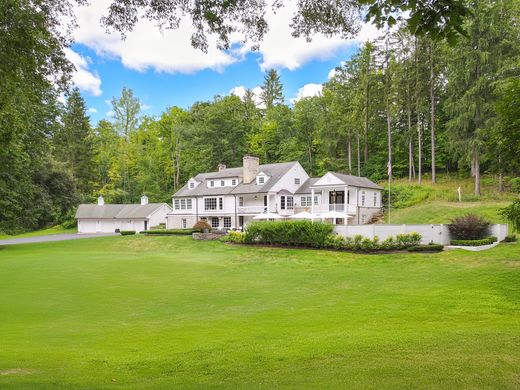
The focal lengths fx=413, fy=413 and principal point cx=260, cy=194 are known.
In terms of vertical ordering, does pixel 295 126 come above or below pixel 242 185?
above

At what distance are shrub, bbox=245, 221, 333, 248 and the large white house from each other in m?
6.35

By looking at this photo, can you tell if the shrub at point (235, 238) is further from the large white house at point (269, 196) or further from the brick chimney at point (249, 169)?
the brick chimney at point (249, 169)

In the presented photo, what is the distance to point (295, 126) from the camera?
59.0 meters

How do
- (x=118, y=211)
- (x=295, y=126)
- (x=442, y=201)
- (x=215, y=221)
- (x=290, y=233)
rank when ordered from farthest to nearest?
(x=295, y=126) → (x=118, y=211) → (x=215, y=221) → (x=442, y=201) → (x=290, y=233)

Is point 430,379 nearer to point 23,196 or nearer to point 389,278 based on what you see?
point 389,278

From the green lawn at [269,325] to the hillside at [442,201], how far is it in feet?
43.4

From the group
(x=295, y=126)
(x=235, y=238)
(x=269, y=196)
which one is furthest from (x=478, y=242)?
(x=295, y=126)

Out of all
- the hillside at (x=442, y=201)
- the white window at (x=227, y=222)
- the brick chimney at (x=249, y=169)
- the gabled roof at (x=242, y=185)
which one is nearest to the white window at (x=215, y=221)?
the white window at (x=227, y=222)

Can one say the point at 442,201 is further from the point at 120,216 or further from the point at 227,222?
the point at 120,216

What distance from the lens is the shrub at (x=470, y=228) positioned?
24.0 metres

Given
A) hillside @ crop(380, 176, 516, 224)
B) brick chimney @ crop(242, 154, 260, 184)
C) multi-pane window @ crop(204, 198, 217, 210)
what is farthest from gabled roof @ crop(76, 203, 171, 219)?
hillside @ crop(380, 176, 516, 224)

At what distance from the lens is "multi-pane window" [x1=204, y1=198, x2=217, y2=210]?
148ft

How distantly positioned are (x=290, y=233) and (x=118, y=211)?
34.5 m

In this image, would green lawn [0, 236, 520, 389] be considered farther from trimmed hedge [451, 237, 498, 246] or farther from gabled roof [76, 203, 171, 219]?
gabled roof [76, 203, 171, 219]
